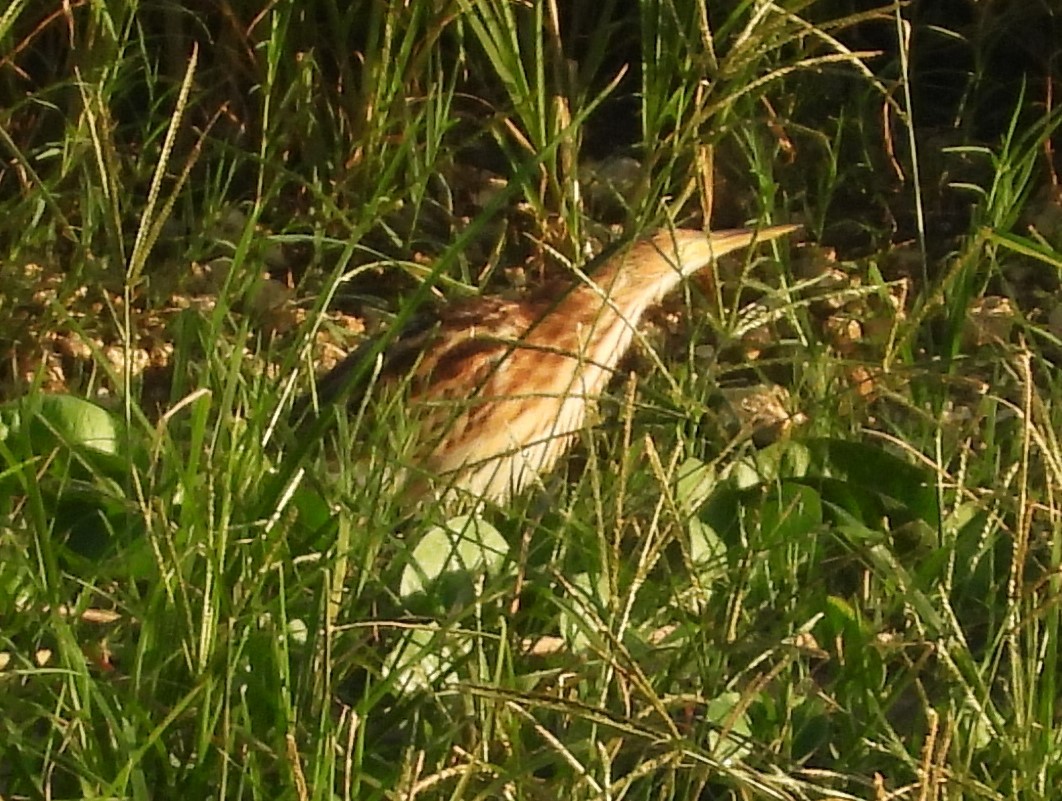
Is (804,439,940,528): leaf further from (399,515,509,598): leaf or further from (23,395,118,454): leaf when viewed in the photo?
(23,395,118,454): leaf

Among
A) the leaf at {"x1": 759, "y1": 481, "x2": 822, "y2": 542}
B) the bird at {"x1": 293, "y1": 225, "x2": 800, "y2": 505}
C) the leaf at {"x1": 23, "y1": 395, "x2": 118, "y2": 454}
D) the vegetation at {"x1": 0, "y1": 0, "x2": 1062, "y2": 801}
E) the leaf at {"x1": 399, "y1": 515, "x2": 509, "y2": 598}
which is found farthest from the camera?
the bird at {"x1": 293, "y1": 225, "x2": 800, "y2": 505}

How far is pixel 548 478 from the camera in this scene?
2.92 meters

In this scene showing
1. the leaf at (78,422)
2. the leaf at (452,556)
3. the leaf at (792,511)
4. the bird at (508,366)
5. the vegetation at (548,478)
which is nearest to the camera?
the vegetation at (548,478)

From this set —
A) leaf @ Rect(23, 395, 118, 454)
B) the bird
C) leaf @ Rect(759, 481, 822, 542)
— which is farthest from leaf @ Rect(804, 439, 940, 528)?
leaf @ Rect(23, 395, 118, 454)

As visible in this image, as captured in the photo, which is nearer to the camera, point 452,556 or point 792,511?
point 452,556

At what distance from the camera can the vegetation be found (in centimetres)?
171

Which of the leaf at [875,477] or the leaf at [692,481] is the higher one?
the leaf at [692,481]

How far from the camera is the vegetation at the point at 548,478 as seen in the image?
5.59ft

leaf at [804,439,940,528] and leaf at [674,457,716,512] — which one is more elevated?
leaf at [674,457,716,512]

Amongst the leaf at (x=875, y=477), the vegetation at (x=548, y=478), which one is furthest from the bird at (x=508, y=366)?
the leaf at (x=875, y=477)

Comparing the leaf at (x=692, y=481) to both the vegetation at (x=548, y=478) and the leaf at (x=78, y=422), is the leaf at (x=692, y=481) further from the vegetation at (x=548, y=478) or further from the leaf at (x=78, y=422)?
the leaf at (x=78, y=422)

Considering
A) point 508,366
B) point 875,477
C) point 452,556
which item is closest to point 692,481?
point 875,477

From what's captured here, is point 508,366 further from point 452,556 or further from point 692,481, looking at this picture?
point 452,556

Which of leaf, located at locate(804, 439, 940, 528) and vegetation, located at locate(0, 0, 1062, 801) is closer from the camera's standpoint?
vegetation, located at locate(0, 0, 1062, 801)
